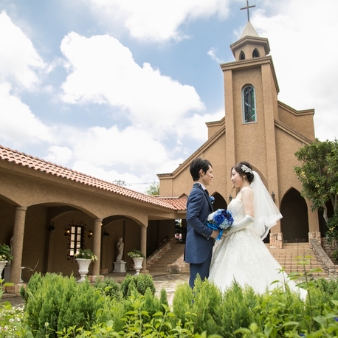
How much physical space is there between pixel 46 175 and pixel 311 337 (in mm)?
9135

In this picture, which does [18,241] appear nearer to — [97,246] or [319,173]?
[97,246]

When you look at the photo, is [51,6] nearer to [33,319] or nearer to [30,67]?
[30,67]

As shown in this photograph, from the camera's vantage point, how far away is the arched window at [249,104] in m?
21.6

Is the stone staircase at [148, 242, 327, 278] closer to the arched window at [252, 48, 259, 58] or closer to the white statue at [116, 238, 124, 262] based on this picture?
the white statue at [116, 238, 124, 262]

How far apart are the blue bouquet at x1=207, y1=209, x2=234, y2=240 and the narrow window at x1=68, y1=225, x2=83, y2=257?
41.0ft

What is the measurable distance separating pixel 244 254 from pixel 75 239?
12757 mm

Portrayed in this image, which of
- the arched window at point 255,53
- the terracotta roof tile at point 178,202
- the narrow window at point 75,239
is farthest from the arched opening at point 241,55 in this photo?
the narrow window at point 75,239

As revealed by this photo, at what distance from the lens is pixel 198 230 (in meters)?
3.95

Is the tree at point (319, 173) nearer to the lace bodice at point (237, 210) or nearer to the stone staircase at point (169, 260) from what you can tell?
the stone staircase at point (169, 260)

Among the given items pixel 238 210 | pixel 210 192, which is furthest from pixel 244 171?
pixel 210 192

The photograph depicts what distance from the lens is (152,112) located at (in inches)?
1785

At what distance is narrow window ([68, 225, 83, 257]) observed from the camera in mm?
15477

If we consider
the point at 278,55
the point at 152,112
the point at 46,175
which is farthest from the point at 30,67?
the point at 152,112

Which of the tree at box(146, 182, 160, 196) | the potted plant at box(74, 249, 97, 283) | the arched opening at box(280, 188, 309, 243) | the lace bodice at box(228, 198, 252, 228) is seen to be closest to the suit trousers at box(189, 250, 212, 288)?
the lace bodice at box(228, 198, 252, 228)
